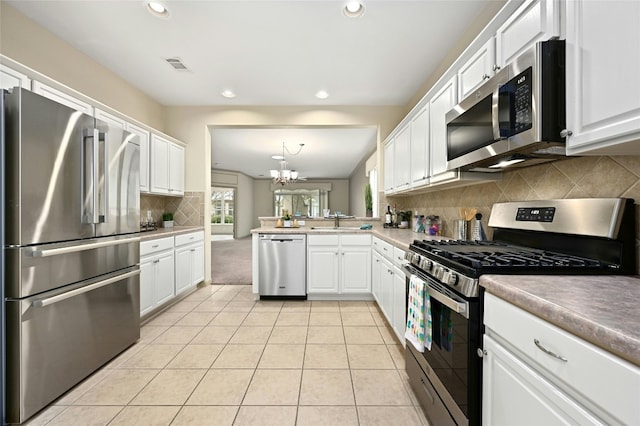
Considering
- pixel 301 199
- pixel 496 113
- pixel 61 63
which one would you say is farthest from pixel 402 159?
pixel 301 199

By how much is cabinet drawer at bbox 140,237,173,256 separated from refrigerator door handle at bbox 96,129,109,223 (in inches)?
32.2

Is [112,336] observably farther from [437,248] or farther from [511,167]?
[511,167]

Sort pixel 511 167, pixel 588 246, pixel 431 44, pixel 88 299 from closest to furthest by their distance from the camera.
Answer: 1. pixel 588 246
2. pixel 511 167
3. pixel 88 299
4. pixel 431 44

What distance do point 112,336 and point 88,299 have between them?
42 centimetres

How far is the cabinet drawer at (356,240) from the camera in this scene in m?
3.46

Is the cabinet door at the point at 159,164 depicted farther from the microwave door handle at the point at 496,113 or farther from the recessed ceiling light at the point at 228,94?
the microwave door handle at the point at 496,113

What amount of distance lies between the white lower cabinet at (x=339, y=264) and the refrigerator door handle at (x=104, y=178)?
6.93ft

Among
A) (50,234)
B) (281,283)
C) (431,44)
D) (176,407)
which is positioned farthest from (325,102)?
(176,407)

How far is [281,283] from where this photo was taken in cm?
354

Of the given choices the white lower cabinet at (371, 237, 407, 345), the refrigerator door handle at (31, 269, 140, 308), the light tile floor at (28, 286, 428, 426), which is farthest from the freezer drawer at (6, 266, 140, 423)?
the white lower cabinet at (371, 237, 407, 345)

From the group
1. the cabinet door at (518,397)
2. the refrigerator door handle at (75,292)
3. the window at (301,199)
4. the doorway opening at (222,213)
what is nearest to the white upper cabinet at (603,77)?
the cabinet door at (518,397)

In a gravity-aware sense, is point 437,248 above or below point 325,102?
below

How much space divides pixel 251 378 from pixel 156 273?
1719mm

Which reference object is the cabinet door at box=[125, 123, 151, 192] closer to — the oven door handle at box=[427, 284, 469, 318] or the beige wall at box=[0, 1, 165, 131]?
the beige wall at box=[0, 1, 165, 131]
